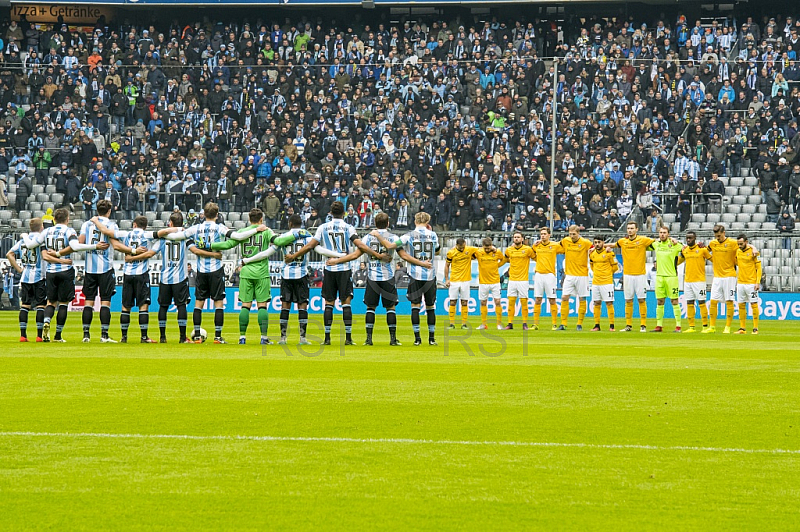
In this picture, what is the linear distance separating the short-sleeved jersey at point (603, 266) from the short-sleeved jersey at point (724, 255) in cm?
208

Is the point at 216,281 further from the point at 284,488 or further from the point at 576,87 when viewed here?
the point at 576,87

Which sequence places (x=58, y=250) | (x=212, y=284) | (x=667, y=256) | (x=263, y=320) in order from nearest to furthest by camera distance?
(x=212, y=284)
(x=58, y=250)
(x=263, y=320)
(x=667, y=256)

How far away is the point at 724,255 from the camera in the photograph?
22.6m

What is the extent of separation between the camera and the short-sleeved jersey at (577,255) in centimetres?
2330

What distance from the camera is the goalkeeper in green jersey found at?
22281mm

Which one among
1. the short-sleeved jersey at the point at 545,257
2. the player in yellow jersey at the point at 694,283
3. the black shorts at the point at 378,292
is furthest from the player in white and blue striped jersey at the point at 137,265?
the player in yellow jersey at the point at 694,283

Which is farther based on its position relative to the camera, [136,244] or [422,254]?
[136,244]

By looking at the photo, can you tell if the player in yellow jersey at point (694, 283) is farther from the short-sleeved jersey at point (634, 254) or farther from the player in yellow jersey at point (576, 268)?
the player in yellow jersey at point (576, 268)

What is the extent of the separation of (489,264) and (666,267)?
3935mm

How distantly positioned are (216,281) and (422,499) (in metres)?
10.8

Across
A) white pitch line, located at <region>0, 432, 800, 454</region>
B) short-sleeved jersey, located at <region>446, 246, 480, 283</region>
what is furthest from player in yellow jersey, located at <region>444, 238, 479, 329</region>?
white pitch line, located at <region>0, 432, 800, 454</region>

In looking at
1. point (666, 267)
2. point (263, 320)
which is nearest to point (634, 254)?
point (666, 267)

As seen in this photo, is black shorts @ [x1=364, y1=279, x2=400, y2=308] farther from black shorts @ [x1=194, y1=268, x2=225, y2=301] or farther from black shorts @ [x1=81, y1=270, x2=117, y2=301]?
black shorts @ [x1=81, y1=270, x2=117, y2=301]

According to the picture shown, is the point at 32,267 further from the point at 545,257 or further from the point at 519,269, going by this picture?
the point at 545,257
